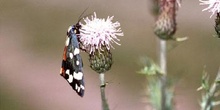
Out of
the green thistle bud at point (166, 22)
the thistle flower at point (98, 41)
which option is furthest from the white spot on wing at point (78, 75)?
the green thistle bud at point (166, 22)

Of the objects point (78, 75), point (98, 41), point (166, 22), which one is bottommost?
point (78, 75)

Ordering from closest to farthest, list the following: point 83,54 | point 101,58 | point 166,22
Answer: point 101,58 < point 166,22 < point 83,54

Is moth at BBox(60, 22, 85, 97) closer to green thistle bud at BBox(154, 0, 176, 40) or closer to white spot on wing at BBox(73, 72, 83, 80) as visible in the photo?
white spot on wing at BBox(73, 72, 83, 80)

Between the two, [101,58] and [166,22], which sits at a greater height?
Answer: [166,22]

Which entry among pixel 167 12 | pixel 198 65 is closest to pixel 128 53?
pixel 198 65

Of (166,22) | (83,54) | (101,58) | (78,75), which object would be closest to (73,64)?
(78,75)

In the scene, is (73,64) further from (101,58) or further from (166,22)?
(166,22)

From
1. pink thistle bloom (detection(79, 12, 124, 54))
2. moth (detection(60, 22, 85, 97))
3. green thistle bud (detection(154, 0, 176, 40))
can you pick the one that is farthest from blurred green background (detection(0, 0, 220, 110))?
moth (detection(60, 22, 85, 97))
